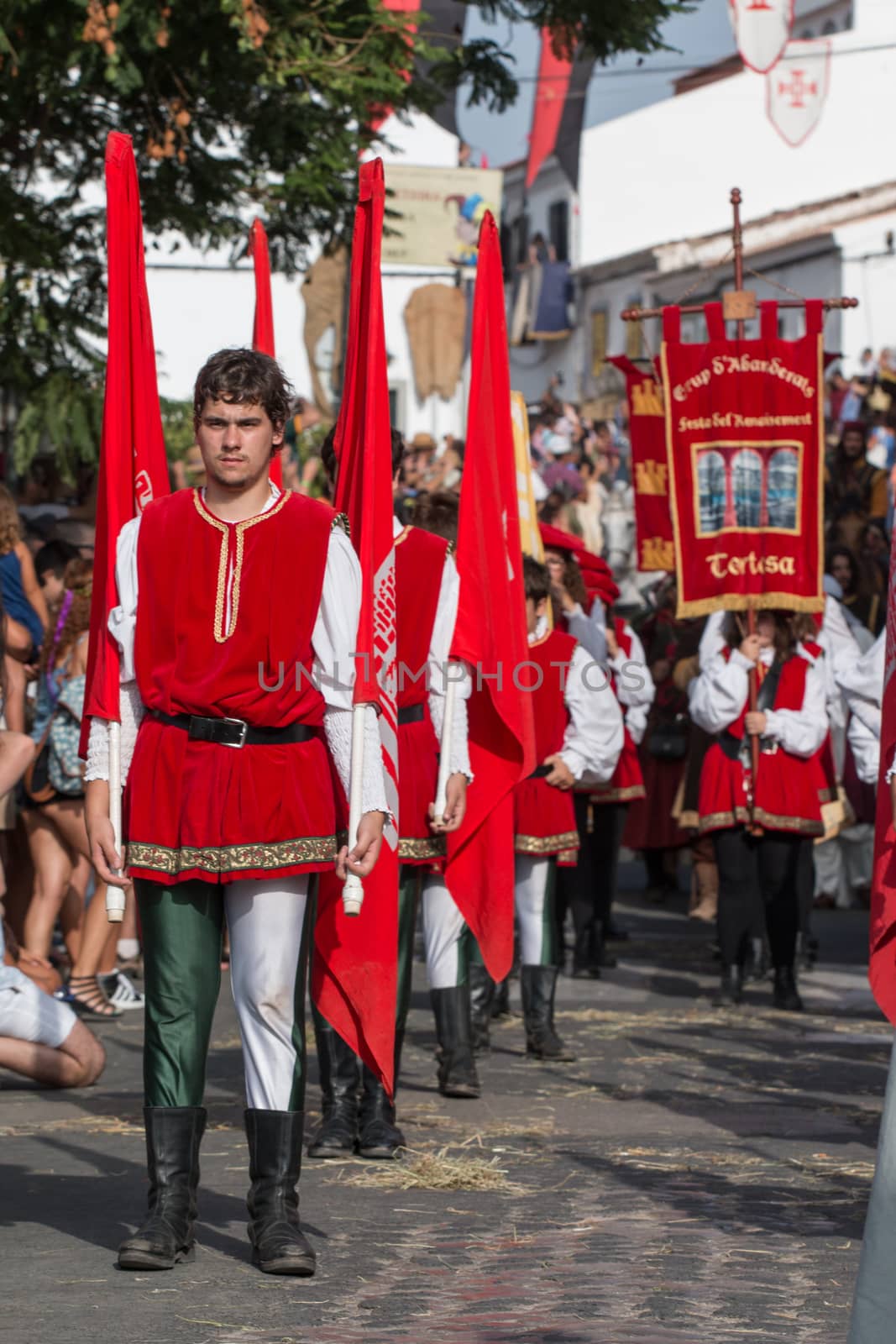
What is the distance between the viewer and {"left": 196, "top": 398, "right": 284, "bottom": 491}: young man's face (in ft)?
18.7

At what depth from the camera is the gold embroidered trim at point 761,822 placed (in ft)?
35.8

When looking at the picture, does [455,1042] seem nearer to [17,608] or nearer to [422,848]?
[422,848]

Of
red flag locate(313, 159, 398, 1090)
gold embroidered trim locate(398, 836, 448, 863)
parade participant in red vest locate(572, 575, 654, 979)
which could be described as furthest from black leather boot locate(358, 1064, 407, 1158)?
parade participant in red vest locate(572, 575, 654, 979)

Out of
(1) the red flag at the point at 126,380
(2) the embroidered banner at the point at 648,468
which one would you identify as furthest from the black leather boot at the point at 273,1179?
(2) the embroidered banner at the point at 648,468

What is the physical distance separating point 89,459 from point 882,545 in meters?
5.37

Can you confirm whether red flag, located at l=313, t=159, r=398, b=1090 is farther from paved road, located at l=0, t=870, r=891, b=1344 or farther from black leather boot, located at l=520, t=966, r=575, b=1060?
black leather boot, located at l=520, t=966, r=575, b=1060

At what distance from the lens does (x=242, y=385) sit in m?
5.73

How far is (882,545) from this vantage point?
1630cm

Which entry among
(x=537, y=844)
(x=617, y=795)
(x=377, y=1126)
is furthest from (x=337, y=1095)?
(x=617, y=795)

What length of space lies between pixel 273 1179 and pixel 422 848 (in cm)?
217

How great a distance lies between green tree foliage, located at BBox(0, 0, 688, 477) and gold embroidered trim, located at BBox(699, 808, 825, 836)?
17.4 ft

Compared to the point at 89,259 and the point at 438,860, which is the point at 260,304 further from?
the point at 89,259

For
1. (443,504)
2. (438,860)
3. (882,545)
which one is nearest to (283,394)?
(438,860)

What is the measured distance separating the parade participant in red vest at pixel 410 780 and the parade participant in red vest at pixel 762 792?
3254 millimetres
